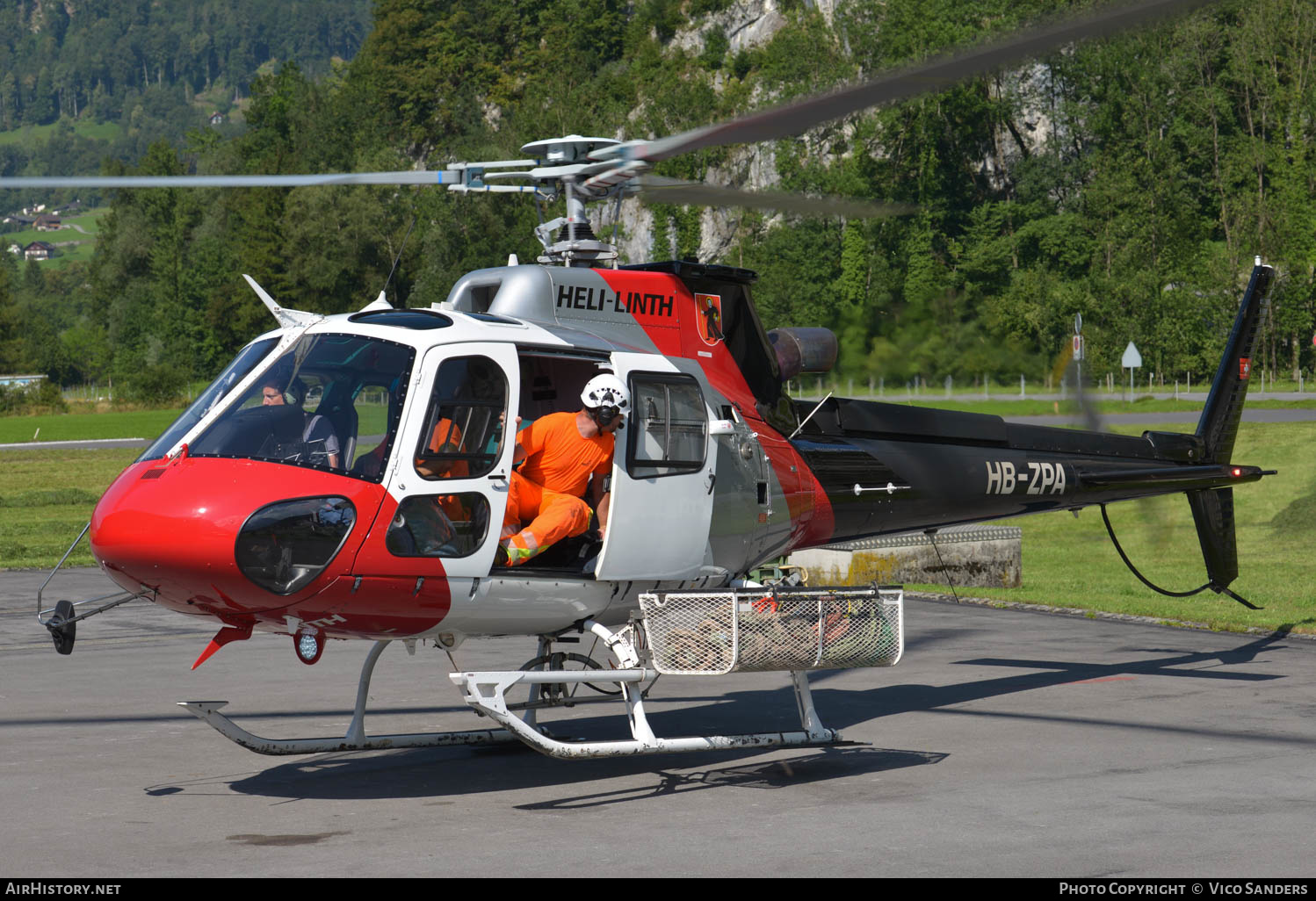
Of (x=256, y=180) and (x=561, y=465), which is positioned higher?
(x=256, y=180)

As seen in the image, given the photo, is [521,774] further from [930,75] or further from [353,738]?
[930,75]

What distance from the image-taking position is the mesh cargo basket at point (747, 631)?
8.37 metres

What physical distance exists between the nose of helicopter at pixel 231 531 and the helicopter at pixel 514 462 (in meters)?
0.01

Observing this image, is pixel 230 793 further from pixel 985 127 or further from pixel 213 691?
pixel 985 127

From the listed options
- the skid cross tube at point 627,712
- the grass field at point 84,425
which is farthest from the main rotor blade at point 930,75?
the grass field at point 84,425

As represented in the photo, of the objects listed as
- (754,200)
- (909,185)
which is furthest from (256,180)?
(909,185)

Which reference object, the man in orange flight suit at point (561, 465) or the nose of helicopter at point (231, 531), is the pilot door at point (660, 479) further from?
the nose of helicopter at point (231, 531)

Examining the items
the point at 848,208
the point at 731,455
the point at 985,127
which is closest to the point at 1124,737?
the point at 731,455

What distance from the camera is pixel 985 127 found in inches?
2729

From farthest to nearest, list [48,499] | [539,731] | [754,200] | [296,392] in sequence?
1. [48,499]
2. [754,200]
3. [539,731]
4. [296,392]

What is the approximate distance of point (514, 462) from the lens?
332 inches

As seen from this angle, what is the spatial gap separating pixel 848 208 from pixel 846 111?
7.40ft

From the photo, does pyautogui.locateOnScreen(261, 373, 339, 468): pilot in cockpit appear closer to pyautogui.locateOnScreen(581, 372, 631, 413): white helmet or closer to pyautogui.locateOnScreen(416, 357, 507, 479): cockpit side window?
pyautogui.locateOnScreen(416, 357, 507, 479): cockpit side window

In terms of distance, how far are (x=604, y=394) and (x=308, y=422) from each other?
1.78 m
